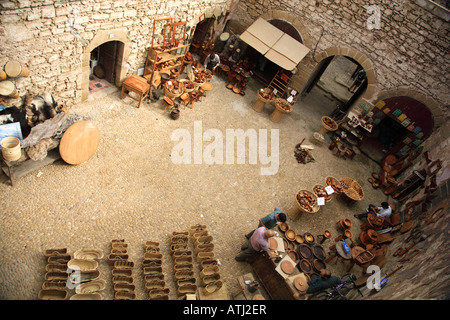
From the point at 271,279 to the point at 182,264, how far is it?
203cm

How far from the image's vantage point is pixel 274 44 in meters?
10.6

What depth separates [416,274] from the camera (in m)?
5.05

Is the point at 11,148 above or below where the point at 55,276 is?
above

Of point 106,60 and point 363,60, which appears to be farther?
point 363,60

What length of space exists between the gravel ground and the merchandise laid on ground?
3 cm

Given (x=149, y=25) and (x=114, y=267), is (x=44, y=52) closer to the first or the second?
(x=149, y=25)

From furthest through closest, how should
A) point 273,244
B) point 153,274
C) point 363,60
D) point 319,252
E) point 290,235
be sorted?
point 363,60 < point 290,235 < point 319,252 < point 273,244 < point 153,274

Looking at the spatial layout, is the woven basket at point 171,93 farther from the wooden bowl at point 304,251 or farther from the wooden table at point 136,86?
the wooden bowl at point 304,251

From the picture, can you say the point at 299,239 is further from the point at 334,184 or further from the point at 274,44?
the point at 274,44

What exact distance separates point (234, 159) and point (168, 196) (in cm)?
258

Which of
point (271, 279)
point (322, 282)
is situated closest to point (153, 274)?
point (271, 279)

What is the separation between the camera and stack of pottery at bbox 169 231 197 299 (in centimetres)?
570

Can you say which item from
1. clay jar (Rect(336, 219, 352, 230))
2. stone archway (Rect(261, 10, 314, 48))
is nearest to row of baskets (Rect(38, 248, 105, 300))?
clay jar (Rect(336, 219, 352, 230))

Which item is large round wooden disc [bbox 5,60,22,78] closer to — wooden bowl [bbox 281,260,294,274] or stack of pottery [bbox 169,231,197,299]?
stack of pottery [bbox 169,231,197,299]
